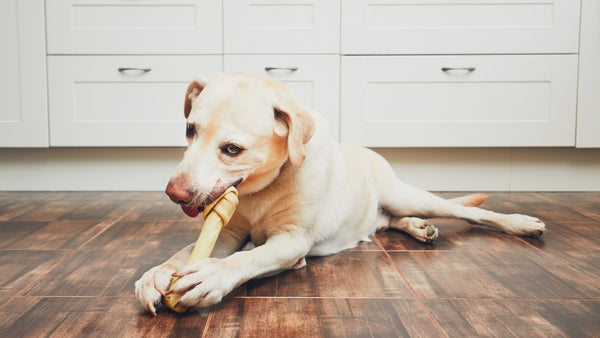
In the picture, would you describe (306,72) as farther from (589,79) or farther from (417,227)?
(589,79)

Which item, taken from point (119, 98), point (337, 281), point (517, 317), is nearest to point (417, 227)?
point (337, 281)

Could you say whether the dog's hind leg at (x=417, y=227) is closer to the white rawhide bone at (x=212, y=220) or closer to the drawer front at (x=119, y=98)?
the white rawhide bone at (x=212, y=220)

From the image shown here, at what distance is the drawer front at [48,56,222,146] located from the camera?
2.91 m

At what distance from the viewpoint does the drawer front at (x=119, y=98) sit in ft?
9.56

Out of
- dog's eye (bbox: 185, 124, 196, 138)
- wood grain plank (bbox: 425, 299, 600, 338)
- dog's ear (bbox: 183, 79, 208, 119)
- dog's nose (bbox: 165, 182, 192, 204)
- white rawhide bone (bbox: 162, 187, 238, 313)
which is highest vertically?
dog's ear (bbox: 183, 79, 208, 119)

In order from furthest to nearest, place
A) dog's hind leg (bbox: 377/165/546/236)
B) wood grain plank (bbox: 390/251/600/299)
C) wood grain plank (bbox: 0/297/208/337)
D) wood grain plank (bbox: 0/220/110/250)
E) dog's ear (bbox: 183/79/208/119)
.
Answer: dog's hind leg (bbox: 377/165/546/236) → wood grain plank (bbox: 0/220/110/250) → dog's ear (bbox: 183/79/208/119) → wood grain plank (bbox: 390/251/600/299) → wood grain plank (bbox: 0/297/208/337)

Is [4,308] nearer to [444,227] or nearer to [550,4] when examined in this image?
[444,227]

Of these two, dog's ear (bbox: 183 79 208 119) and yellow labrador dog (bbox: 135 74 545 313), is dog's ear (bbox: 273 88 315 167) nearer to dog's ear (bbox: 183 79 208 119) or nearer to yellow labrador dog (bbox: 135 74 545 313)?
yellow labrador dog (bbox: 135 74 545 313)

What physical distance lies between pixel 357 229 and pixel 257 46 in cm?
148

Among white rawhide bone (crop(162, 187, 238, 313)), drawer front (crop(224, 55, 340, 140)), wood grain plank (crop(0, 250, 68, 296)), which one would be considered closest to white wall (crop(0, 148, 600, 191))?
drawer front (crop(224, 55, 340, 140))

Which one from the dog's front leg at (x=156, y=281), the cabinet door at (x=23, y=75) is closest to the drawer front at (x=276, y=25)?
the cabinet door at (x=23, y=75)

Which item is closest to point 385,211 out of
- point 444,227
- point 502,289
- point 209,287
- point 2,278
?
point 444,227

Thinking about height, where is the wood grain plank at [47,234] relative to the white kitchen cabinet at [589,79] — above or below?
below

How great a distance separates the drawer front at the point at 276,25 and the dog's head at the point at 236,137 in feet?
5.13
